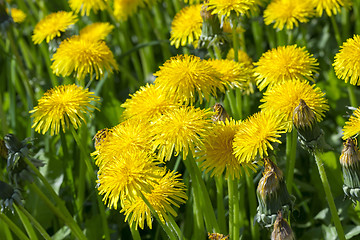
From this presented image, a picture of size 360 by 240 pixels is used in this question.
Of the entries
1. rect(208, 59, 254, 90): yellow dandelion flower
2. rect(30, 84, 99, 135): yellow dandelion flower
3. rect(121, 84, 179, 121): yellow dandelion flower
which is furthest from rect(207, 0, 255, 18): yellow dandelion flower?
rect(30, 84, 99, 135): yellow dandelion flower

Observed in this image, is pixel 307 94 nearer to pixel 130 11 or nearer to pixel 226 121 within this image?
pixel 226 121

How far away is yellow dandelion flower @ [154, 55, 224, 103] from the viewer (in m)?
1.52

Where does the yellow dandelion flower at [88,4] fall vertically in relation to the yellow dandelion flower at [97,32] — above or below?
above

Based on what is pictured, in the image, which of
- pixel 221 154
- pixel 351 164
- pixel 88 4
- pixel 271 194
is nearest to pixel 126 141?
pixel 221 154

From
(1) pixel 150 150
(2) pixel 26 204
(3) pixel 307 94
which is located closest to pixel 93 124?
(2) pixel 26 204

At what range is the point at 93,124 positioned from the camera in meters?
2.38

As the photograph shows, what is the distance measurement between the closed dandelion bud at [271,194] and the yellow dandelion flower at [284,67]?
18.0 inches

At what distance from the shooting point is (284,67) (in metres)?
1.70

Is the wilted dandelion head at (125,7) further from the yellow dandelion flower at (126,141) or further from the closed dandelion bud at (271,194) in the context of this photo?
the closed dandelion bud at (271,194)

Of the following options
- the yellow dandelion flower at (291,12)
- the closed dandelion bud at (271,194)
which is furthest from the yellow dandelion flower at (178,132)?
the yellow dandelion flower at (291,12)

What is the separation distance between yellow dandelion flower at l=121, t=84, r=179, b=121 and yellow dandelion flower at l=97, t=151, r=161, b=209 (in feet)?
0.64

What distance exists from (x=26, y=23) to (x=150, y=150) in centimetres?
232

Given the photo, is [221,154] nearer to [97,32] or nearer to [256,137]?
[256,137]

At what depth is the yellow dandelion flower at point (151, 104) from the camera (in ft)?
5.01
